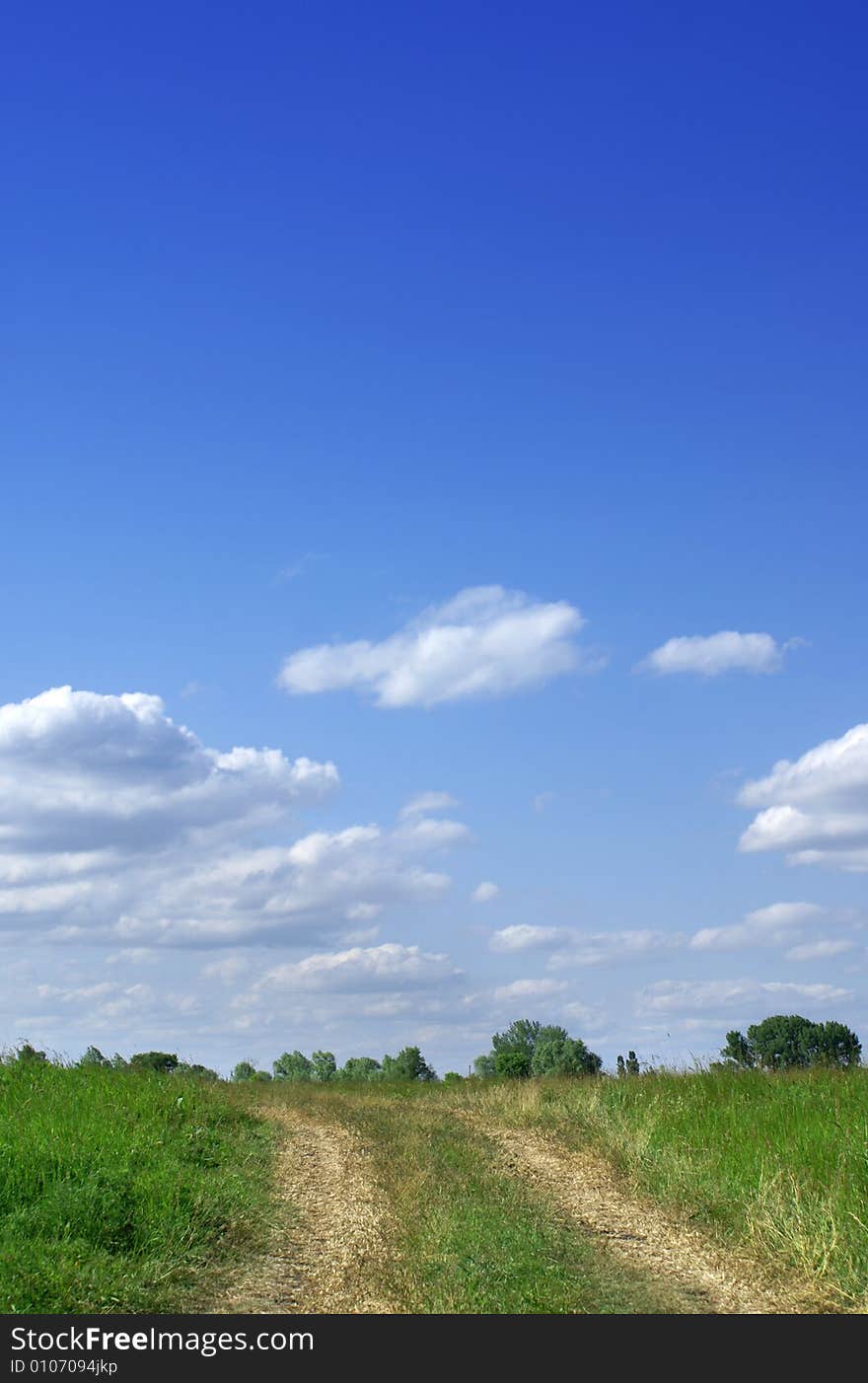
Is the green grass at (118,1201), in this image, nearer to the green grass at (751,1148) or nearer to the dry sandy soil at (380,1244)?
the dry sandy soil at (380,1244)

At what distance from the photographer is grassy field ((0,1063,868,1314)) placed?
10.8 meters

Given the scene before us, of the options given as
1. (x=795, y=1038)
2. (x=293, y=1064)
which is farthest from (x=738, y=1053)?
(x=293, y=1064)

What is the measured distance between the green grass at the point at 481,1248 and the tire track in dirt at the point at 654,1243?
301 mm

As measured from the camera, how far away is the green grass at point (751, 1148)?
A: 11711mm

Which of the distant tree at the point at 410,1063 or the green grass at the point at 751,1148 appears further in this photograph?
the distant tree at the point at 410,1063

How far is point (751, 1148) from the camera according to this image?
16016 mm

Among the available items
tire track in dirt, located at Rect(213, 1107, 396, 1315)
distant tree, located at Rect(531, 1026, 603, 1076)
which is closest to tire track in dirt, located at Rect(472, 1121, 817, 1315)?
tire track in dirt, located at Rect(213, 1107, 396, 1315)

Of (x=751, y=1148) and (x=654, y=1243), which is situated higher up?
(x=751, y=1148)

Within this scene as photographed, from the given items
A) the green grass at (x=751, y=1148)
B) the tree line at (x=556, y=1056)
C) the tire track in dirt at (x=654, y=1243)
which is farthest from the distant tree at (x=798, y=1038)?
the tire track in dirt at (x=654, y=1243)

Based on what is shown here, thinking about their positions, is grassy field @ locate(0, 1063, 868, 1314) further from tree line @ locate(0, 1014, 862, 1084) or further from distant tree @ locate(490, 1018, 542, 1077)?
distant tree @ locate(490, 1018, 542, 1077)

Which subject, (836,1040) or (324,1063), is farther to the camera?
(324,1063)

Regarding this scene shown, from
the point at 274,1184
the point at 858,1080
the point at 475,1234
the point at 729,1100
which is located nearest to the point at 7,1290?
the point at 475,1234

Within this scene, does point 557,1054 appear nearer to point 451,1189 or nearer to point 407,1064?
point 407,1064

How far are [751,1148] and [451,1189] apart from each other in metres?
4.50
